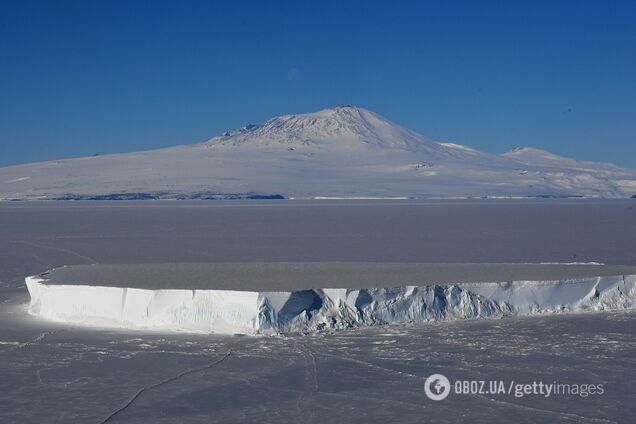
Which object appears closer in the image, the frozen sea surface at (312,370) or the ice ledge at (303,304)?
the frozen sea surface at (312,370)

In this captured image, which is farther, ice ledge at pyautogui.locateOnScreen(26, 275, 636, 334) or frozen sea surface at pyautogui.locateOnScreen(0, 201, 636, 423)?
ice ledge at pyautogui.locateOnScreen(26, 275, 636, 334)

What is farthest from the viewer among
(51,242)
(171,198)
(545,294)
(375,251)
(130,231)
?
(171,198)

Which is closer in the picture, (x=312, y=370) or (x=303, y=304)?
(x=312, y=370)

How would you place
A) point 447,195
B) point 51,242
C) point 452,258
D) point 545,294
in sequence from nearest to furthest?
1. point 545,294
2. point 452,258
3. point 51,242
4. point 447,195

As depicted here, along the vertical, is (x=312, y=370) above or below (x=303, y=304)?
below

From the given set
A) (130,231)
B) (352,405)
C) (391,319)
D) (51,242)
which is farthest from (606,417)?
(130,231)

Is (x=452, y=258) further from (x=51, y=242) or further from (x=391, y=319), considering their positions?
(x=51, y=242)

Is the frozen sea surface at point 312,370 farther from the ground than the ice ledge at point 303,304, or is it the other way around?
the ice ledge at point 303,304

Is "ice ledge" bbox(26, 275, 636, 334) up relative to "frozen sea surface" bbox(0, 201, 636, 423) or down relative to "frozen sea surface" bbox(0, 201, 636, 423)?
up
